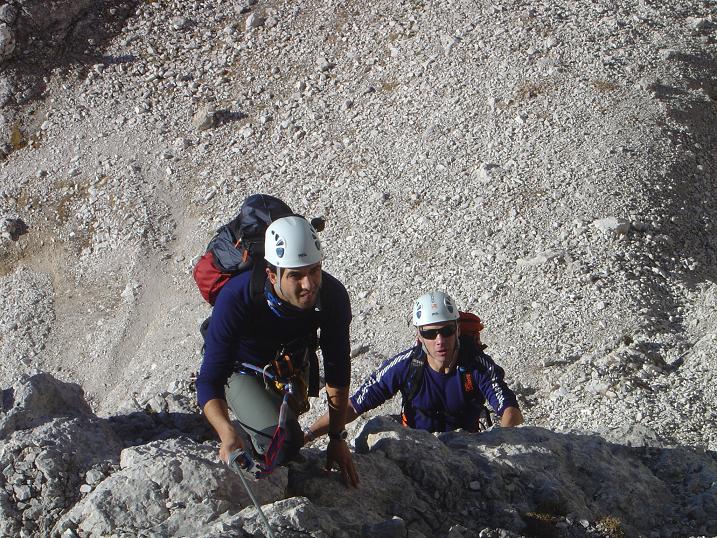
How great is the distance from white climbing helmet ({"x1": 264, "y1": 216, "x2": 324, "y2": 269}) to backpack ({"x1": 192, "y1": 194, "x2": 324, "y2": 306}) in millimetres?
393

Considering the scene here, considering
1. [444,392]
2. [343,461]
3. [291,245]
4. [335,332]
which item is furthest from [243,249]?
[444,392]

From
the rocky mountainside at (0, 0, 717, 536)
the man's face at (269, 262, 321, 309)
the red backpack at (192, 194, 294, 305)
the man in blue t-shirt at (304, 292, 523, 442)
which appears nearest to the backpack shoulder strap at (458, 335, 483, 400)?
the man in blue t-shirt at (304, 292, 523, 442)

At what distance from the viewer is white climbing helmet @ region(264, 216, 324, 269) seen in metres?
5.20

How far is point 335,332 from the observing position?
18.1ft

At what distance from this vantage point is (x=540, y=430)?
708 cm

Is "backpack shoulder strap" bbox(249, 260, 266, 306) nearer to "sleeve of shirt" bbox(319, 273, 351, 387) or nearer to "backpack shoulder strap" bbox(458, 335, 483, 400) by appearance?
"sleeve of shirt" bbox(319, 273, 351, 387)

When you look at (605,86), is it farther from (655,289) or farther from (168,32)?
(168,32)

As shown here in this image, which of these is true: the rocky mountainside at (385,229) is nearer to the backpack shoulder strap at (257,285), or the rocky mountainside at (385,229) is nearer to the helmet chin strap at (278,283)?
the backpack shoulder strap at (257,285)

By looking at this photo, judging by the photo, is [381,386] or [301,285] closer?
[301,285]

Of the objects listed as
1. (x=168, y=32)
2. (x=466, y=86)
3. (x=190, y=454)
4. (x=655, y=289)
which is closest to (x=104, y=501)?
(x=190, y=454)

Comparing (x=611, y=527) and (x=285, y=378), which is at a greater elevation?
(x=285, y=378)

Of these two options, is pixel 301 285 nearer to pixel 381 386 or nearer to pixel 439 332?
pixel 439 332

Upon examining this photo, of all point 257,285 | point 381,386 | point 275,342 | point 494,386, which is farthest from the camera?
point 381,386

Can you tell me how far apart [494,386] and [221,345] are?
280 centimetres
